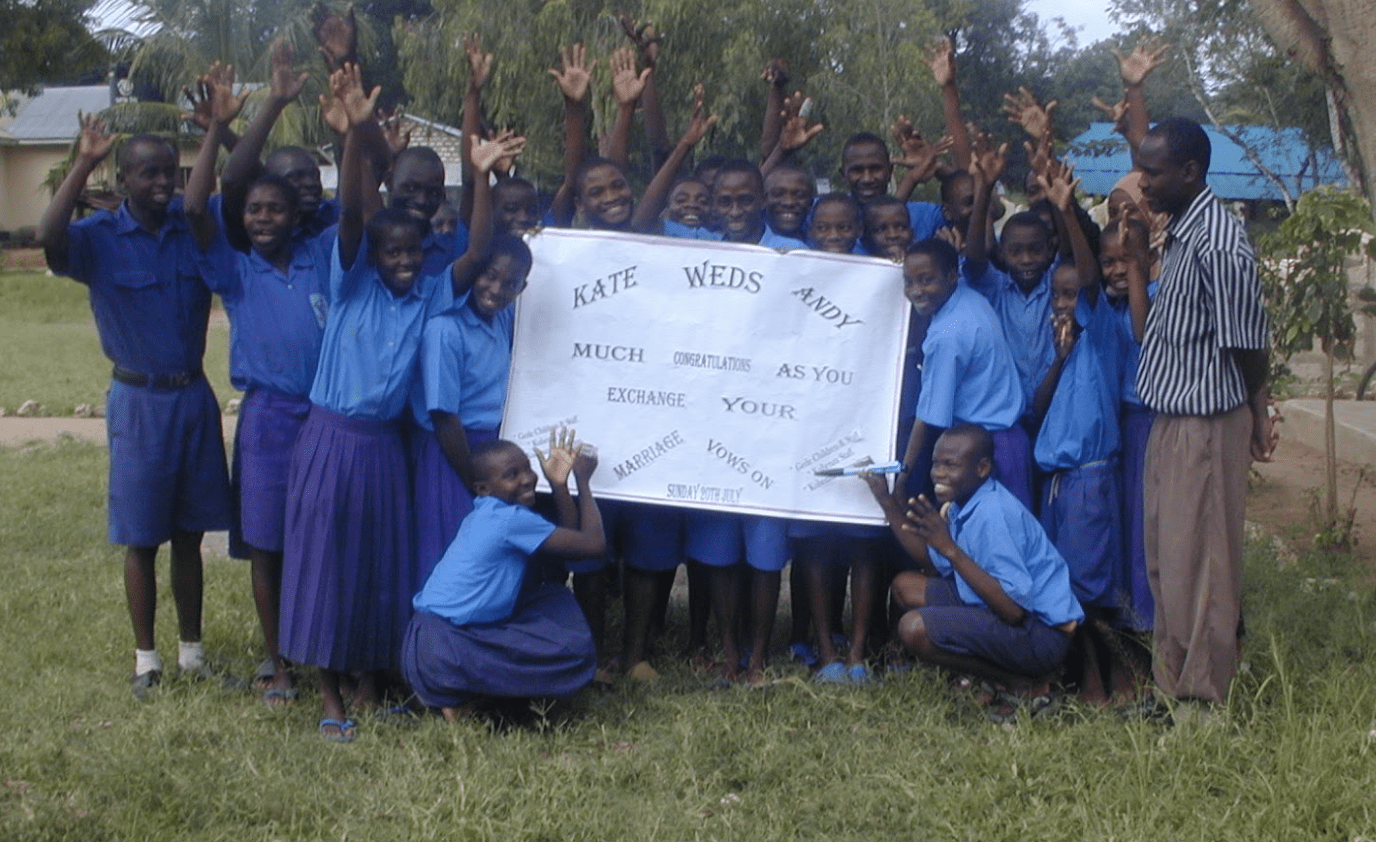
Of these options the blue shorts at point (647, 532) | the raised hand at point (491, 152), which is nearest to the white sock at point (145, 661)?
the blue shorts at point (647, 532)

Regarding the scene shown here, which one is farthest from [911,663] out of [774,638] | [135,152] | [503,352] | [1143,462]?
[135,152]

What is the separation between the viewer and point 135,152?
4.50m

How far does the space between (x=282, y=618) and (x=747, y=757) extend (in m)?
1.55

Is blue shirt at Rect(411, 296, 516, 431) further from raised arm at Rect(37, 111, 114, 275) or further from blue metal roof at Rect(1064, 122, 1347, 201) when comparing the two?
blue metal roof at Rect(1064, 122, 1347, 201)

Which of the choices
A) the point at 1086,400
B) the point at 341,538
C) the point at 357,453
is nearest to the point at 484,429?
the point at 357,453

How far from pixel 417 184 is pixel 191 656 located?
1.82m

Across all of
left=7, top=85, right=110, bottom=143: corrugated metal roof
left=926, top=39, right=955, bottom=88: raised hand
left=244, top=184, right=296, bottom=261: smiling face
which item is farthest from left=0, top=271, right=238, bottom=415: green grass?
left=7, top=85, right=110, bottom=143: corrugated metal roof

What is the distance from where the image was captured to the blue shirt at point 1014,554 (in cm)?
433

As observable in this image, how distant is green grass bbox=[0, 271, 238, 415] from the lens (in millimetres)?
12137

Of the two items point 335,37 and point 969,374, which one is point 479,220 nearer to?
point 335,37

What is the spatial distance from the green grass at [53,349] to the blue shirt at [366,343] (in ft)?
22.1

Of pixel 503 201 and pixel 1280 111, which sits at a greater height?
pixel 1280 111

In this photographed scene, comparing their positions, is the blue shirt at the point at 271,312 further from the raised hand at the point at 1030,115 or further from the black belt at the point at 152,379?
the raised hand at the point at 1030,115

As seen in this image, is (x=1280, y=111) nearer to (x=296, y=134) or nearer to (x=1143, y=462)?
(x=296, y=134)
